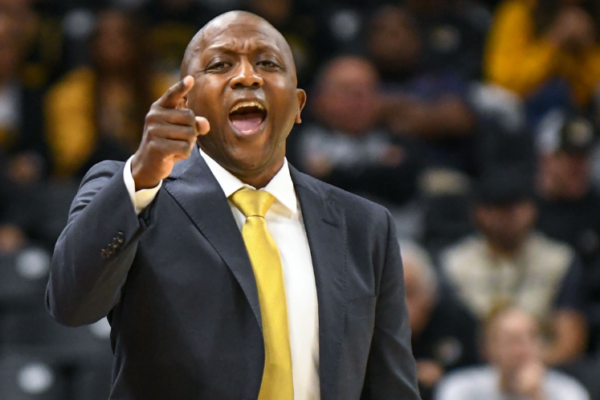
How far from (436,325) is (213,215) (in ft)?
9.88

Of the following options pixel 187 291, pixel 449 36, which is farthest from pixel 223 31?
pixel 449 36

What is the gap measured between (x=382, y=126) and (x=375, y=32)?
2.72 ft

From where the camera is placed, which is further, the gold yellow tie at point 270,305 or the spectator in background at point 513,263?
the spectator in background at point 513,263

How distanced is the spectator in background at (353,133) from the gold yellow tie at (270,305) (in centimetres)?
369

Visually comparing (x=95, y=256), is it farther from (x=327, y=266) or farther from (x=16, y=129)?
(x=16, y=129)

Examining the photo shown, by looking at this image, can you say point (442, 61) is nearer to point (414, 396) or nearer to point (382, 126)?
point (382, 126)

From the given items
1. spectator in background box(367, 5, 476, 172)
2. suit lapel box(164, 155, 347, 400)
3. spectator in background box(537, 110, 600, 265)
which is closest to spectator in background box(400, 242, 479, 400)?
spectator in background box(537, 110, 600, 265)

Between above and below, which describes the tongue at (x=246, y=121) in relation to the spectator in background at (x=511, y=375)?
above

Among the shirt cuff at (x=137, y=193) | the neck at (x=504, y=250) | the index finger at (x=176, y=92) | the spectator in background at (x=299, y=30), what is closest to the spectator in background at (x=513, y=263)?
the neck at (x=504, y=250)

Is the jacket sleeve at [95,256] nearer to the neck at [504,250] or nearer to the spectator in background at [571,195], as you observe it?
the neck at [504,250]

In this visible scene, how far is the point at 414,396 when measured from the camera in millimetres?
2234

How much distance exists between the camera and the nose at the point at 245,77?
210 cm

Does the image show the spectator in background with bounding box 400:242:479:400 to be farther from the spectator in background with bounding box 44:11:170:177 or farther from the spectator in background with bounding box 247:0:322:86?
the spectator in background with bounding box 247:0:322:86

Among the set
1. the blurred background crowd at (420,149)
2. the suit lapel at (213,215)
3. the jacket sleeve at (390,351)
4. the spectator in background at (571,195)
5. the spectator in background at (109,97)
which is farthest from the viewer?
the spectator in background at (109,97)
